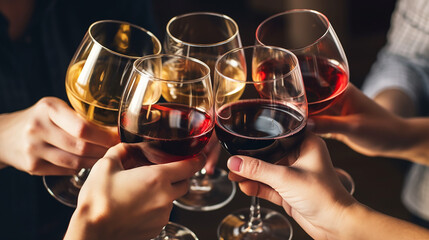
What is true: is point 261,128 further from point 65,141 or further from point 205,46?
point 65,141

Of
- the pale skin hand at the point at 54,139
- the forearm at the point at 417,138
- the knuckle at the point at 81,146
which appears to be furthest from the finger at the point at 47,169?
the forearm at the point at 417,138

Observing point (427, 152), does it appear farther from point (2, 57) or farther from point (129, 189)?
point (2, 57)

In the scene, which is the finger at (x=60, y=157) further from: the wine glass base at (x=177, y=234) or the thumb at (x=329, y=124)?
the thumb at (x=329, y=124)

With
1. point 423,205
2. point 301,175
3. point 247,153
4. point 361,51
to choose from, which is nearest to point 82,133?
point 247,153

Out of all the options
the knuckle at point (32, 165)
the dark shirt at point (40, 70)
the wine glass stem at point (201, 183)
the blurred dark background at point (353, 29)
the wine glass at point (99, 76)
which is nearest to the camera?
the wine glass at point (99, 76)

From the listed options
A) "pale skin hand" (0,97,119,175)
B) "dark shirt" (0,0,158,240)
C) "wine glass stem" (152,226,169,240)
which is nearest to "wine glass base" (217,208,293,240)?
"wine glass stem" (152,226,169,240)

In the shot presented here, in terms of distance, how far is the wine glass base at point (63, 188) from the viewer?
3.98 ft

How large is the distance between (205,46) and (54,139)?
0.41m

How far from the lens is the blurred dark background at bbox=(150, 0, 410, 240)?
71.9 inches

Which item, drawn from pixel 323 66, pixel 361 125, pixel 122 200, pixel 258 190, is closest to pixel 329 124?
pixel 361 125

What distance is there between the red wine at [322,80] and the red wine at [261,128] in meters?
0.15

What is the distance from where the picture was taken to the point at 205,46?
3.61 feet

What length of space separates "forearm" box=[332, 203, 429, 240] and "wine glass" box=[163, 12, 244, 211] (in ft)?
1.09

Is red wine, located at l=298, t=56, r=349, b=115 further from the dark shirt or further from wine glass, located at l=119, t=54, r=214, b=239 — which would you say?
the dark shirt
